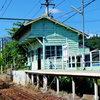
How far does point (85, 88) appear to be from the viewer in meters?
14.3

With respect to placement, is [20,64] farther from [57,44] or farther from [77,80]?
[77,80]

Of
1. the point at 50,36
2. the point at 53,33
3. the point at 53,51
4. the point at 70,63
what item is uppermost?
the point at 53,33

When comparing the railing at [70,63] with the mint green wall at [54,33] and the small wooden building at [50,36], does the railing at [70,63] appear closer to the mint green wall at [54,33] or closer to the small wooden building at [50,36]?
the small wooden building at [50,36]

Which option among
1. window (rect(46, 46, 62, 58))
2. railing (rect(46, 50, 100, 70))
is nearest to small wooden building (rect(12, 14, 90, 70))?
window (rect(46, 46, 62, 58))

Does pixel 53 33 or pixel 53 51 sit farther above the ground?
pixel 53 33

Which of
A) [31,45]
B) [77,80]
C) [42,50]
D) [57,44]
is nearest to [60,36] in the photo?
[57,44]

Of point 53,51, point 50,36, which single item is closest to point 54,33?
point 50,36

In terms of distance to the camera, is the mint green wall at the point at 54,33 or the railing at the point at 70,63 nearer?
the railing at the point at 70,63

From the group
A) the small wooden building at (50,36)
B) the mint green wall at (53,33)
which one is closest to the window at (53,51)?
the small wooden building at (50,36)

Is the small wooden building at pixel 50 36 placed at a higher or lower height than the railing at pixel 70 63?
higher

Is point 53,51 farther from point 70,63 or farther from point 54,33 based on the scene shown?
point 70,63

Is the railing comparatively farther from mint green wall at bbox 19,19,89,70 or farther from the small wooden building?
mint green wall at bbox 19,19,89,70

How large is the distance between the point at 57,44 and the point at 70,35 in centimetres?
178

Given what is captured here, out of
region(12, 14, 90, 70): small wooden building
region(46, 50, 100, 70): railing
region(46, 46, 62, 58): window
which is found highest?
region(12, 14, 90, 70): small wooden building
